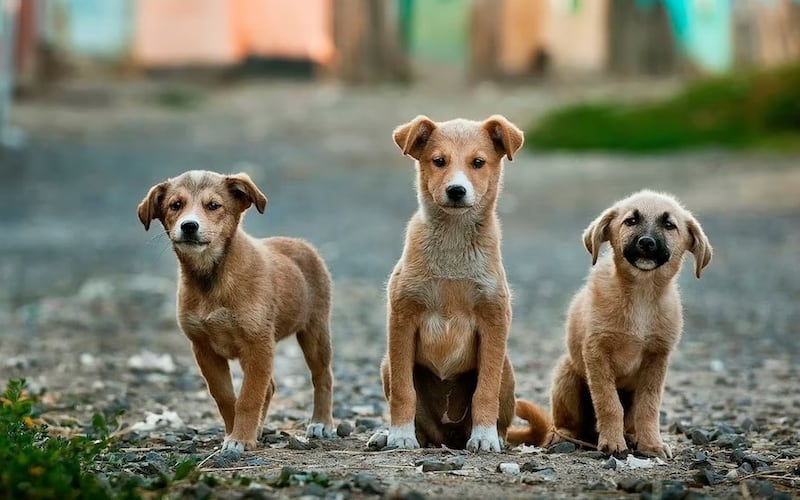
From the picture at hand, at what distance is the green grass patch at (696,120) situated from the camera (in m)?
22.2

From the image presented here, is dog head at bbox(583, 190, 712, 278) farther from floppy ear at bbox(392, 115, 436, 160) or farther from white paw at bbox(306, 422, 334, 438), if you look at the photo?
white paw at bbox(306, 422, 334, 438)

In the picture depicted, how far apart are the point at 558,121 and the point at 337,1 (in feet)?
21.0

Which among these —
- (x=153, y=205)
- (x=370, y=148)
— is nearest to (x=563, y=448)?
(x=153, y=205)

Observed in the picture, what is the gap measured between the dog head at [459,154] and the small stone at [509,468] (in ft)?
3.98

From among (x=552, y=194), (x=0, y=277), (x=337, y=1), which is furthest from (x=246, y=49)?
(x=0, y=277)

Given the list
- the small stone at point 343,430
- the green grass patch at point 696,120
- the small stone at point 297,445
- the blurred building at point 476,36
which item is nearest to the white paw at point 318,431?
the small stone at point 343,430

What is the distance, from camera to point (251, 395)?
20.5 feet

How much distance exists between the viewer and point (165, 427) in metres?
7.33

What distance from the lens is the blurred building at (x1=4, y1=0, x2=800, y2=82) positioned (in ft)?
91.1

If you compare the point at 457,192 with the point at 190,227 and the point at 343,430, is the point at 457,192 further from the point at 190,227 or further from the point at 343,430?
the point at 343,430

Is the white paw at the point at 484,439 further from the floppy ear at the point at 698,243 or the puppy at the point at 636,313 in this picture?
the floppy ear at the point at 698,243

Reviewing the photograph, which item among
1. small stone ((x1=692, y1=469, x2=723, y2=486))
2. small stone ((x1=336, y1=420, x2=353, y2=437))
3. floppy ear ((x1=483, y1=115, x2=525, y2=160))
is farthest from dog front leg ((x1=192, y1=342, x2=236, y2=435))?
small stone ((x1=692, y1=469, x2=723, y2=486))

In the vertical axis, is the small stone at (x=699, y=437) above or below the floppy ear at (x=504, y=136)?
below

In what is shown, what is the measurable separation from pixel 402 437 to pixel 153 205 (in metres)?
1.61
